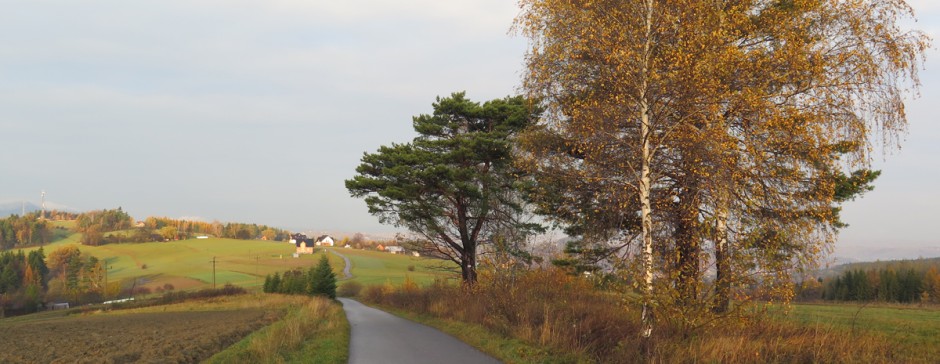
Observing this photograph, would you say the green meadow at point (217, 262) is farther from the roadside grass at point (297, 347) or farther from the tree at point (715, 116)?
the tree at point (715, 116)

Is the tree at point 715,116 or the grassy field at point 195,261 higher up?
the tree at point 715,116

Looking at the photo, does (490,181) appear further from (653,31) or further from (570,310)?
(653,31)

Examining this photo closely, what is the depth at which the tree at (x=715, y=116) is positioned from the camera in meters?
8.58

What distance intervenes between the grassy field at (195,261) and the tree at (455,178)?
8621cm

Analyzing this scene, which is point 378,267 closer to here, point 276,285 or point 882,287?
point 276,285

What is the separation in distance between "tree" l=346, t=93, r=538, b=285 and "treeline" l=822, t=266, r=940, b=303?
54148 millimetres

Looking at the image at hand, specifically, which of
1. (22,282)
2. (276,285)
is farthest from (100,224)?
(276,285)

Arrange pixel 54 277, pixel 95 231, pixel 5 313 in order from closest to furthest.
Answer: pixel 5 313, pixel 54 277, pixel 95 231

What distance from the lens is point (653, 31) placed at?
9.73 m

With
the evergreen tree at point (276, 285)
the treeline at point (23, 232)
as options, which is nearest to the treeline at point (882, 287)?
the evergreen tree at point (276, 285)

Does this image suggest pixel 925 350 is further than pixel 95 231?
No

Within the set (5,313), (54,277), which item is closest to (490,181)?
(5,313)

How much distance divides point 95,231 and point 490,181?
589 ft

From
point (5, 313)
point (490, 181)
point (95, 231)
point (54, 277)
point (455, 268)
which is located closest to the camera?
point (490, 181)
